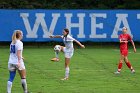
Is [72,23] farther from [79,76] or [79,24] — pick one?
[79,76]

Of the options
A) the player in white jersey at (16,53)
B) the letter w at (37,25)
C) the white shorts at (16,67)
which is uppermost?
the player in white jersey at (16,53)

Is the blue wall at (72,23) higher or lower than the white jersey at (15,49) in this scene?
lower

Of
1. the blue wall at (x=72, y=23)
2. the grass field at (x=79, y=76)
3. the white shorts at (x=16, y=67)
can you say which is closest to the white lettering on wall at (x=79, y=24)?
the blue wall at (x=72, y=23)

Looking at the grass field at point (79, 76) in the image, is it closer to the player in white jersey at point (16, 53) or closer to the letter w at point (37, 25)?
the player in white jersey at point (16, 53)

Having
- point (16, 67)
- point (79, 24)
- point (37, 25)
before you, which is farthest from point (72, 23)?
point (16, 67)

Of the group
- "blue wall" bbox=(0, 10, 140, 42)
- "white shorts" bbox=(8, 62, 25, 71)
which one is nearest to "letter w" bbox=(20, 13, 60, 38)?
"blue wall" bbox=(0, 10, 140, 42)

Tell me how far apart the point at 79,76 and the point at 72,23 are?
16.9 metres

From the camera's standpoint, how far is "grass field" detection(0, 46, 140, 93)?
18.7 meters

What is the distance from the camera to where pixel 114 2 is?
43.8 meters

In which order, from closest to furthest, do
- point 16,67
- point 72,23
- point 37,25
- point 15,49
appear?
1. point 15,49
2. point 16,67
3. point 37,25
4. point 72,23

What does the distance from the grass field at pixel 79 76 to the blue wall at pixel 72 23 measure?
21.3 ft

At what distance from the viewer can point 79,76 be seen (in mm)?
22297

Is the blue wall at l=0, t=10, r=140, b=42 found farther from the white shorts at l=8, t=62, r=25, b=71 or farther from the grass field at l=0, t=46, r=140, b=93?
the white shorts at l=8, t=62, r=25, b=71

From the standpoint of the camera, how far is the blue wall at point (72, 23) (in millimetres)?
38531
